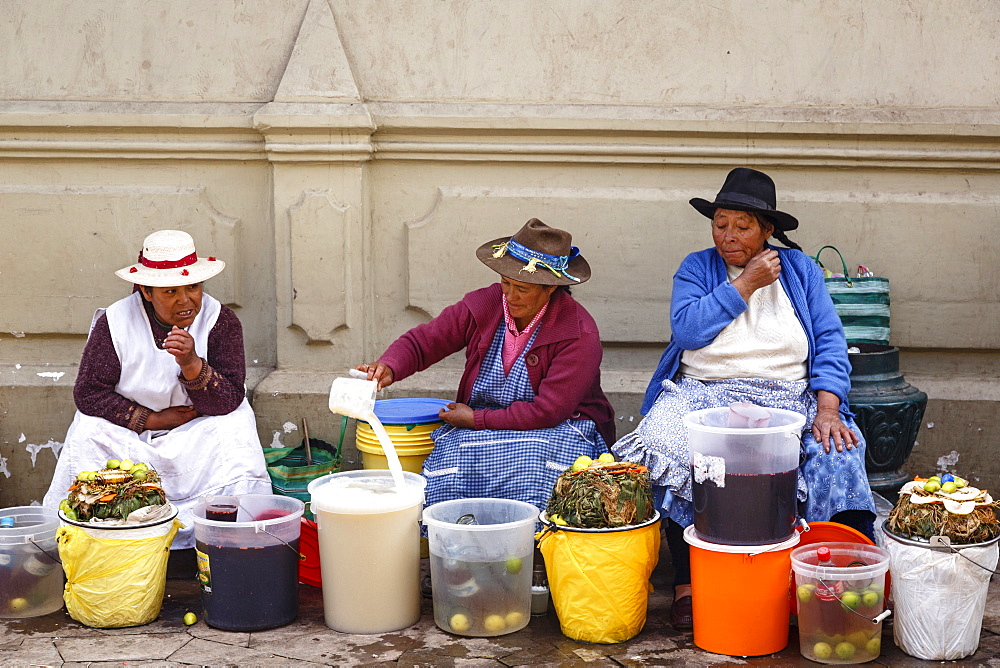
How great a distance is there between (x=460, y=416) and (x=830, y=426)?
1428 millimetres

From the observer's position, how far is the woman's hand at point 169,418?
4516mm

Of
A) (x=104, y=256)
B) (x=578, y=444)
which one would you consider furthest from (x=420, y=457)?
(x=104, y=256)

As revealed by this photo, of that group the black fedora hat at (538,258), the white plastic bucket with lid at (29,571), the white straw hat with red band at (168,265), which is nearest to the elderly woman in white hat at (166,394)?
the white straw hat with red band at (168,265)

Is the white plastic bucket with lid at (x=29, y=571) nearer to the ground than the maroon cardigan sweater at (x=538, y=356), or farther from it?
nearer to the ground

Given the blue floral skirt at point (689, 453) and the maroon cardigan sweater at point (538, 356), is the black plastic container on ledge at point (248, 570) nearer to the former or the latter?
the maroon cardigan sweater at point (538, 356)

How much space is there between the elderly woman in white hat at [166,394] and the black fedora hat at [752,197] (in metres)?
2.08

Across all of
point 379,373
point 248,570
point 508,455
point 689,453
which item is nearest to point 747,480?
point 689,453

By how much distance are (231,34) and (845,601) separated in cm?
376

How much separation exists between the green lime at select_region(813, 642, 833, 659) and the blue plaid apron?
114 centimetres

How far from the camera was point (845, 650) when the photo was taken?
355 cm

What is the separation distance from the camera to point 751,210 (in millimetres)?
4238

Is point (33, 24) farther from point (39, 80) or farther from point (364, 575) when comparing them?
point (364, 575)

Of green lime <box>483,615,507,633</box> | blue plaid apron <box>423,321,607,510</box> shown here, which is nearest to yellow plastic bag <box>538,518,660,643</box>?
green lime <box>483,615,507,633</box>

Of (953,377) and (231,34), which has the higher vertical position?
(231,34)
